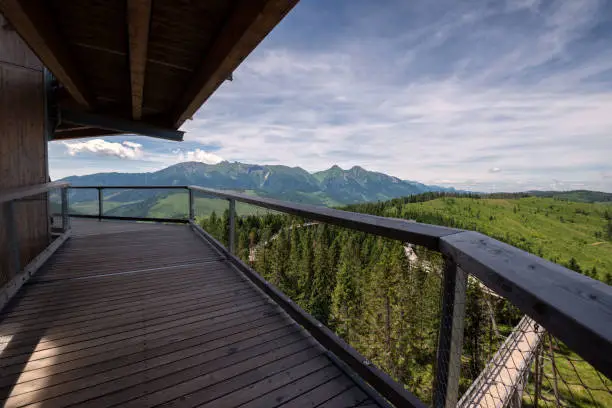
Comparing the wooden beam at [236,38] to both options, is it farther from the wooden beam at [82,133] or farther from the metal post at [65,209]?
the wooden beam at [82,133]

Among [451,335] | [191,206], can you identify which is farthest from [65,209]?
[451,335]

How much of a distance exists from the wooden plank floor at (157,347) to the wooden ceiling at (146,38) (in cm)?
272

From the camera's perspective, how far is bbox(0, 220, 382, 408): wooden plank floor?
1893mm

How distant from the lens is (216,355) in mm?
2320

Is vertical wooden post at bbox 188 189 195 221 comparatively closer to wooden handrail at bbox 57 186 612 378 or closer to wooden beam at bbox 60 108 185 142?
wooden beam at bbox 60 108 185 142

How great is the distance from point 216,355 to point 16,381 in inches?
51.3

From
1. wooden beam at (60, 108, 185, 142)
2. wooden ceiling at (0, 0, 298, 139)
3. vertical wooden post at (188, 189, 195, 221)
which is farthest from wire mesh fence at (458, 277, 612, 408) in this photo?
wooden beam at (60, 108, 185, 142)

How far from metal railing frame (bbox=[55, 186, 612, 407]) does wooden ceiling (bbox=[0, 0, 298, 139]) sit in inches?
70.1

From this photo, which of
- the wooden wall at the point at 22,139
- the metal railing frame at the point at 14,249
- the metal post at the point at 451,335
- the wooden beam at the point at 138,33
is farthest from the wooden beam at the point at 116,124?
the metal post at the point at 451,335

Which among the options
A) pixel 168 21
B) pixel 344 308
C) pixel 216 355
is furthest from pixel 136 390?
pixel 344 308

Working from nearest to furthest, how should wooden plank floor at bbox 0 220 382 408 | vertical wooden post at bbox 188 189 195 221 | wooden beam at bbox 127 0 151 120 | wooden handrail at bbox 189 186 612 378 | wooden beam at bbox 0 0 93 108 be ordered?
wooden handrail at bbox 189 186 612 378, wooden plank floor at bbox 0 220 382 408, wooden beam at bbox 127 0 151 120, wooden beam at bbox 0 0 93 108, vertical wooden post at bbox 188 189 195 221

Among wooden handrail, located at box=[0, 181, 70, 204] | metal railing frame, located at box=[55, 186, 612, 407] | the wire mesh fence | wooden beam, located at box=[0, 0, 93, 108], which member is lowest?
the wire mesh fence

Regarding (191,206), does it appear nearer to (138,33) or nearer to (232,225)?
(232,225)

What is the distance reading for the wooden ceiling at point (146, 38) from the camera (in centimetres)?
251
